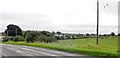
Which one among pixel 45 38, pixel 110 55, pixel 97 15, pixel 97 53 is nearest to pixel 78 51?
pixel 97 53

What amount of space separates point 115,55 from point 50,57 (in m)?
5.49

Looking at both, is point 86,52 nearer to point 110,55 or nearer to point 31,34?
point 110,55

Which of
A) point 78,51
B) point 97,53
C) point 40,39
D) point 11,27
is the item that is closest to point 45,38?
point 40,39

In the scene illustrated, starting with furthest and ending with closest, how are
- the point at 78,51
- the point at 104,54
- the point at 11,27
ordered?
the point at 11,27 < the point at 78,51 < the point at 104,54

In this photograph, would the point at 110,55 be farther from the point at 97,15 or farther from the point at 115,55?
the point at 97,15

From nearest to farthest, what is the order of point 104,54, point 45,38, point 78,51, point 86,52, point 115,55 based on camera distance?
point 115,55
point 104,54
point 86,52
point 78,51
point 45,38

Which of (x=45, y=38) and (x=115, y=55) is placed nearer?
(x=115, y=55)

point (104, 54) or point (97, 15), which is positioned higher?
point (97, 15)

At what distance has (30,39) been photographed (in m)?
84.1

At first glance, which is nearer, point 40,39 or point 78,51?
point 78,51

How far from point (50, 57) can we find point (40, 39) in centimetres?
5374

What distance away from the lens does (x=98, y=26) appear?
4575cm

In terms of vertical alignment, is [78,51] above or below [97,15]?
below

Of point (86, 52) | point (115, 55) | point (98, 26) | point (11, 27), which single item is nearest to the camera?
point (115, 55)
